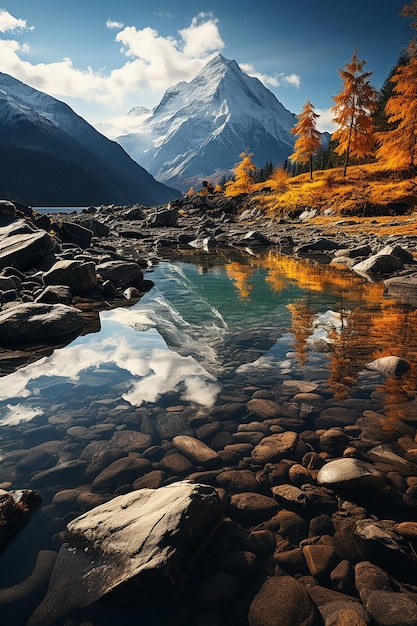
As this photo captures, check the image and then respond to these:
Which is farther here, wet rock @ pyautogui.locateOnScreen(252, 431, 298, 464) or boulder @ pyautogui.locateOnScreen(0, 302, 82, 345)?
boulder @ pyautogui.locateOnScreen(0, 302, 82, 345)

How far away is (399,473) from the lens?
3832mm

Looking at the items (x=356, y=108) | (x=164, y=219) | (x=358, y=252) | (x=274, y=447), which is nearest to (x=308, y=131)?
(x=356, y=108)

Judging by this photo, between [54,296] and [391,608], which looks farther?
[54,296]

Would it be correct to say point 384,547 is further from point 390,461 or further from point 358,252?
point 358,252

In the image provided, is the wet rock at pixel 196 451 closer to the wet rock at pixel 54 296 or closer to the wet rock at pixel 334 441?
the wet rock at pixel 334 441

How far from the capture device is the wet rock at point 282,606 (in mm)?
2434

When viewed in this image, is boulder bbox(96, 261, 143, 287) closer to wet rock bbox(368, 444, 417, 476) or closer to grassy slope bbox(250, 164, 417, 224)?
wet rock bbox(368, 444, 417, 476)

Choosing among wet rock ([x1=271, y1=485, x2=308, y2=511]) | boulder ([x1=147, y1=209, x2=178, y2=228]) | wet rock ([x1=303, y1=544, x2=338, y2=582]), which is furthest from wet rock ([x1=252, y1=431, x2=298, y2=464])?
boulder ([x1=147, y1=209, x2=178, y2=228])

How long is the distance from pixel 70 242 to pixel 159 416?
74.6 feet

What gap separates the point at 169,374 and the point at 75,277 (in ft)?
24.6

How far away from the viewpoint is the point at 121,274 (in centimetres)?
1433

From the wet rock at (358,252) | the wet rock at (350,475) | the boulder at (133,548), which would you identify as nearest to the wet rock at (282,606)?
the boulder at (133,548)

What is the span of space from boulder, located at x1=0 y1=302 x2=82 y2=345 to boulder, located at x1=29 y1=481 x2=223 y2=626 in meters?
5.72

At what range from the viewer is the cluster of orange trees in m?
32.5
